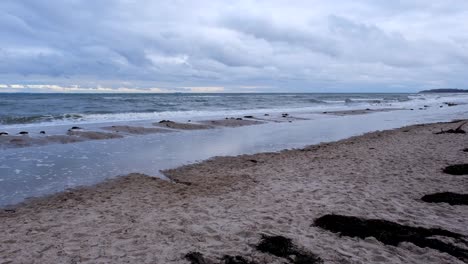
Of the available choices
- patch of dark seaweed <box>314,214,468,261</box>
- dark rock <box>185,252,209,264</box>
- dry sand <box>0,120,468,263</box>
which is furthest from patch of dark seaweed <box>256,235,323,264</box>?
patch of dark seaweed <box>314,214,468,261</box>

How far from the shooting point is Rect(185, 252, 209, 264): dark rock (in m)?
5.00

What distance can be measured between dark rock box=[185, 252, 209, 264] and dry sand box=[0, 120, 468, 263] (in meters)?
0.12

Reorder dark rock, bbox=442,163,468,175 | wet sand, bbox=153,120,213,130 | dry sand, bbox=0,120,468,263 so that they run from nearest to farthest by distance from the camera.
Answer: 1. dry sand, bbox=0,120,468,263
2. dark rock, bbox=442,163,468,175
3. wet sand, bbox=153,120,213,130

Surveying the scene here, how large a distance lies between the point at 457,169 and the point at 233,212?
6.78 m

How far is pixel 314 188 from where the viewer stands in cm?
879

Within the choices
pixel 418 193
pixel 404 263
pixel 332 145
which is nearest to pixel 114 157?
pixel 332 145

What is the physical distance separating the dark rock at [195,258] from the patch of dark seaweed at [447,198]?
5.08 meters

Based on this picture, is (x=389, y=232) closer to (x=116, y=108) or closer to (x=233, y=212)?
(x=233, y=212)

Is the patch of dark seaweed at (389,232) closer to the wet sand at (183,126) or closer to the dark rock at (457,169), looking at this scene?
the dark rock at (457,169)

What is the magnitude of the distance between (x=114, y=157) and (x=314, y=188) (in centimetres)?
807

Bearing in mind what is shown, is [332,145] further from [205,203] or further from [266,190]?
[205,203]

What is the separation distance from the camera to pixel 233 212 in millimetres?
7152

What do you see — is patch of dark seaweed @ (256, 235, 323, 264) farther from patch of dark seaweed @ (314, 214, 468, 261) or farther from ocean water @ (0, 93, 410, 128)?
ocean water @ (0, 93, 410, 128)

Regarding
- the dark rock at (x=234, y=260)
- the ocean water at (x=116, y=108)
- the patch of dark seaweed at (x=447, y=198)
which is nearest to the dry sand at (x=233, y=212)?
the dark rock at (x=234, y=260)
